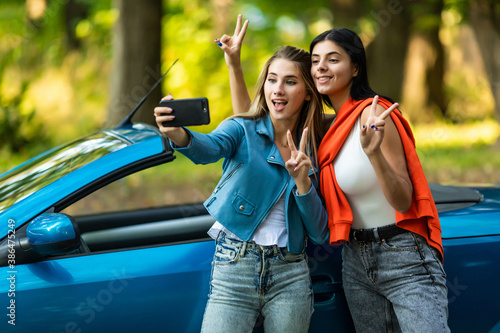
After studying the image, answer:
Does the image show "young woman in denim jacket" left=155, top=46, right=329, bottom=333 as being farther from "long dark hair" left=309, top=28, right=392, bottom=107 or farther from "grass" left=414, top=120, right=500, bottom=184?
"grass" left=414, top=120, right=500, bottom=184

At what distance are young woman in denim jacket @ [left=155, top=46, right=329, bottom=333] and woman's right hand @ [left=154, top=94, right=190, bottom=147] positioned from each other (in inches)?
3.4

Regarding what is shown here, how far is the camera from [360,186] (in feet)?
7.42

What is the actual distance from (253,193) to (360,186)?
443 millimetres

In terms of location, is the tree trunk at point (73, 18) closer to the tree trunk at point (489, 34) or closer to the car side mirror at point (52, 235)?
the tree trunk at point (489, 34)

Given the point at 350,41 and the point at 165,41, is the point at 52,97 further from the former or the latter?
the point at 350,41

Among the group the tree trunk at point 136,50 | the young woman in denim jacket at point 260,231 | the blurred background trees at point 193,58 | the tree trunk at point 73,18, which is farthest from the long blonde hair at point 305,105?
the tree trunk at point 73,18

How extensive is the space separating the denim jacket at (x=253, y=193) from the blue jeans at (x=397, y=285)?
0.69 feet

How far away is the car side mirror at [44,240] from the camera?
2.17m

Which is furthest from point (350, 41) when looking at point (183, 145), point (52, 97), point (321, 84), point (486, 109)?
point (486, 109)

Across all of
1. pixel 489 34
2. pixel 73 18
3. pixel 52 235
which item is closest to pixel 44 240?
pixel 52 235

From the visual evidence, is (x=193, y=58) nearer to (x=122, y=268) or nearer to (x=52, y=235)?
(x=122, y=268)

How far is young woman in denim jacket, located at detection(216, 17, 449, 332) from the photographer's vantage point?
7.20 feet

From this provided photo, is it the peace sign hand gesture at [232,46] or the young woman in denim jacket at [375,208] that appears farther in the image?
the peace sign hand gesture at [232,46]

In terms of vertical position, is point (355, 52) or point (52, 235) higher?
point (355, 52)
